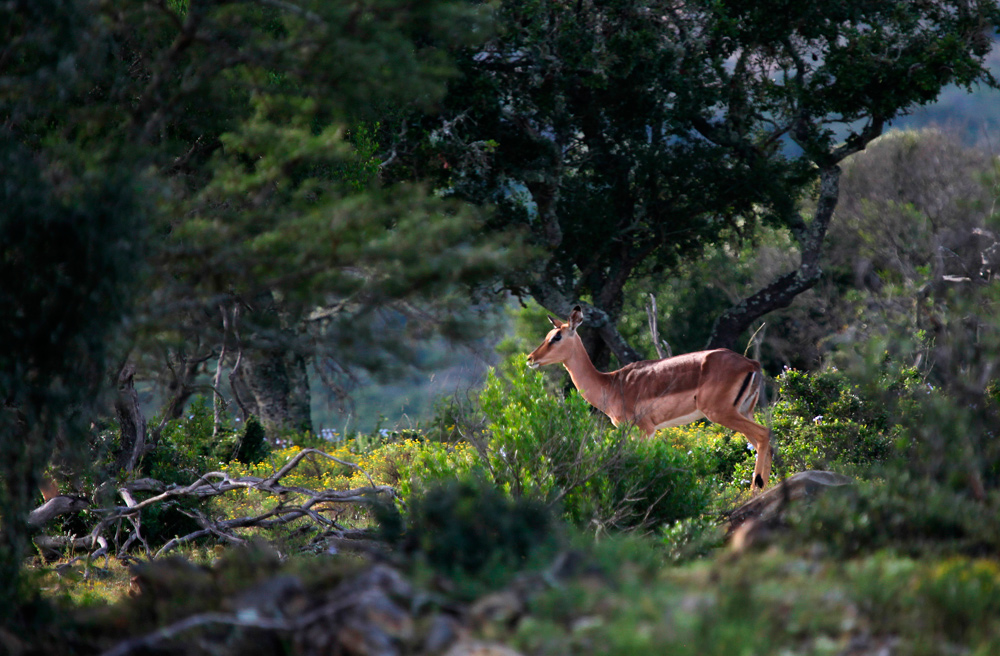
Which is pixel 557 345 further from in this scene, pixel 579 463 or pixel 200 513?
pixel 200 513

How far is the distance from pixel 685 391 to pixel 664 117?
10123mm

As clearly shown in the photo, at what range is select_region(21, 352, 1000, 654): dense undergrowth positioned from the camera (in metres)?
3.32

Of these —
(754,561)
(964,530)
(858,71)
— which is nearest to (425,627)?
(754,561)

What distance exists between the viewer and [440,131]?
1700 centimetres

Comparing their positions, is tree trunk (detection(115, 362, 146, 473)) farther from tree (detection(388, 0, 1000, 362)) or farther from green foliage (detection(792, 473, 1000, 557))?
tree (detection(388, 0, 1000, 362))

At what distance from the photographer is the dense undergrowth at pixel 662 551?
3.32 m

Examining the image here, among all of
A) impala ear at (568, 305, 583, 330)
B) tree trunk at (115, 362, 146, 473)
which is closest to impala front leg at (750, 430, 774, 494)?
impala ear at (568, 305, 583, 330)

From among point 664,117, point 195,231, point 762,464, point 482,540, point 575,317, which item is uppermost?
point 664,117

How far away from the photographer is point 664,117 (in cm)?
1939

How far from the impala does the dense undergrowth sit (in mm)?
2198

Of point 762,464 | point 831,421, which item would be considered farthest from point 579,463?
point 831,421

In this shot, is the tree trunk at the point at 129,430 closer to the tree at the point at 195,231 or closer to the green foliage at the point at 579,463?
the tree at the point at 195,231

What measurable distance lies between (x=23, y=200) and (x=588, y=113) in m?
17.0

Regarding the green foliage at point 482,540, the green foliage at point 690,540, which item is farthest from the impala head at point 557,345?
the green foliage at point 482,540
